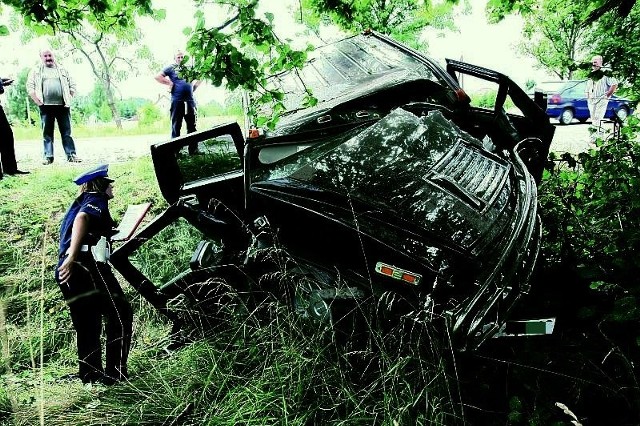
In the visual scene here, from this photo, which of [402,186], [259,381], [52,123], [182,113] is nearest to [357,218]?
[402,186]

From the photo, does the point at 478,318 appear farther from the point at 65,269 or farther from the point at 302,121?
the point at 65,269

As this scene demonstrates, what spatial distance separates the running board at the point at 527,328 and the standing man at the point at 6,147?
6.59 metres

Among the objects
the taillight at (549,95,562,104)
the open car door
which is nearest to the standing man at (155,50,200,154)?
the open car door

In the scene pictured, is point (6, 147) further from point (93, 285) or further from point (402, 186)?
point (402, 186)

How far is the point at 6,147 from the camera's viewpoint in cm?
668

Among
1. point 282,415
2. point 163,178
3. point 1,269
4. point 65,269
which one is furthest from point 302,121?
point 1,269

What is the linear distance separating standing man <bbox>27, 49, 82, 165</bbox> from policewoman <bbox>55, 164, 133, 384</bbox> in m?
4.78

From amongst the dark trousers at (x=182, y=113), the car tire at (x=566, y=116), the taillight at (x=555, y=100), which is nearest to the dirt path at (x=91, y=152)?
the dark trousers at (x=182, y=113)

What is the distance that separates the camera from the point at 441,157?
3.34m

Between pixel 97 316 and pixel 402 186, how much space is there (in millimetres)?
2393

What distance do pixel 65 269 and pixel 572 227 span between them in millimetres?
3946

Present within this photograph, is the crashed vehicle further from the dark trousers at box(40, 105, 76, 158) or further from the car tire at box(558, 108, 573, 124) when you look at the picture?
the car tire at box(558, 108, 573, 124)

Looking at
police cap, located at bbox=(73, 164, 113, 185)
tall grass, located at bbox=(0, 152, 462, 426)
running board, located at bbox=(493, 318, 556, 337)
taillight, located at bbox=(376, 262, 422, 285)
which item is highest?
police cap, located at bbox=(73, 164, 113, 185)

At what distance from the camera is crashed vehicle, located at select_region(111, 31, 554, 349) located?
2676mm
